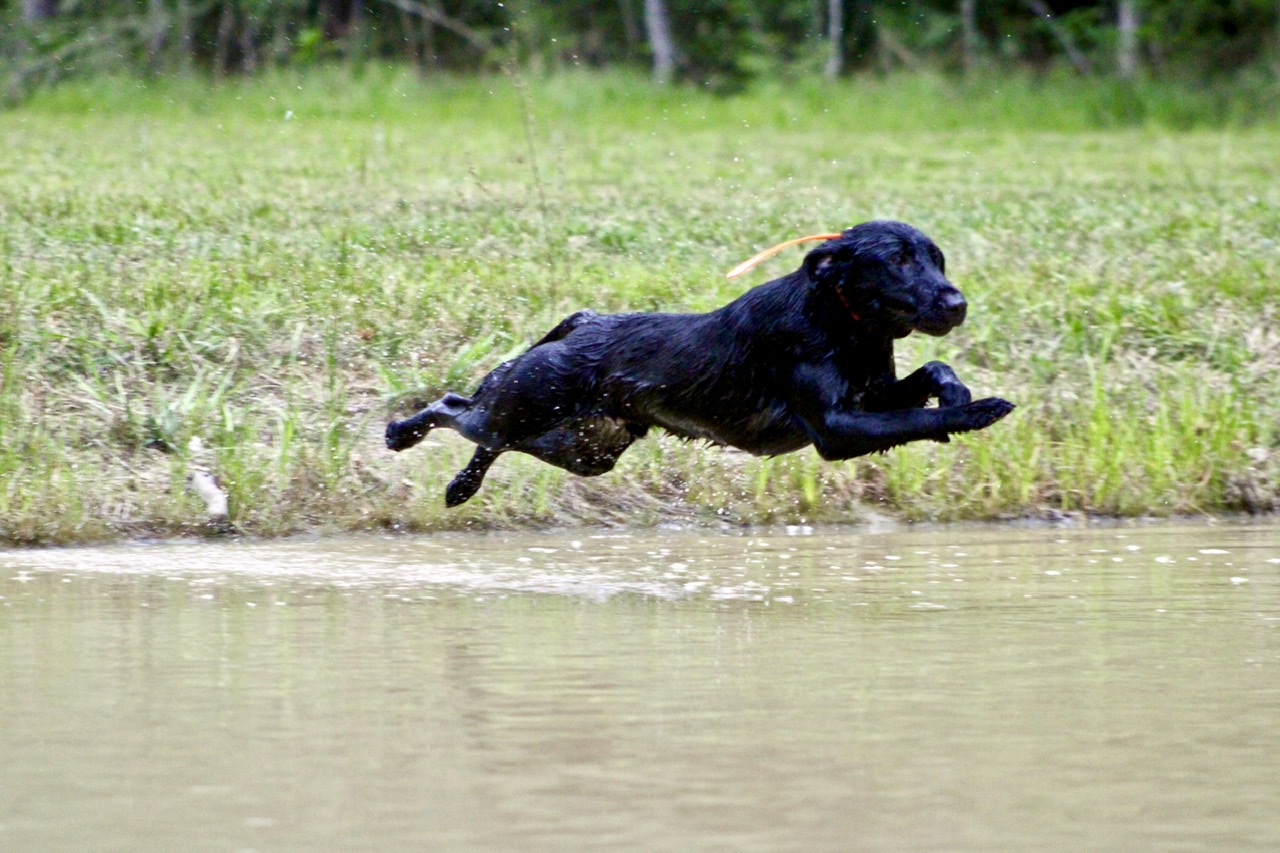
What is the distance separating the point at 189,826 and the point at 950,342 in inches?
225

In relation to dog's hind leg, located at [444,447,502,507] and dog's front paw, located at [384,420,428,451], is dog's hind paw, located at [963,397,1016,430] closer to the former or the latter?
dog's hind leg, located at [444,447,502,507]

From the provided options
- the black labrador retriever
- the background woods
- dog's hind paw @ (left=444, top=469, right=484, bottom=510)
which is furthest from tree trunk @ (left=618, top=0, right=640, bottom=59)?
the black labrador retriever

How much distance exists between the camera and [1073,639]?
5.21 metres

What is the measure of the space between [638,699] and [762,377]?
1720 mm

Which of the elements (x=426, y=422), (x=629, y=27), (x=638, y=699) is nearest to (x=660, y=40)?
(x=629, y=27)

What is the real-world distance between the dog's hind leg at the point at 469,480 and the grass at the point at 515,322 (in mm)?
480

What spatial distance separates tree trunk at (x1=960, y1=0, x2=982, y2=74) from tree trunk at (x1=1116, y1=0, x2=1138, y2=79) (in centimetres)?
174

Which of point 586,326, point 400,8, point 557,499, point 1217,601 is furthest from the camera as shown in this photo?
point 400,8

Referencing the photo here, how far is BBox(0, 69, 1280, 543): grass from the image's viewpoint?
7.50 meters

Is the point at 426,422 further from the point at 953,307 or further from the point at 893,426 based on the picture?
the point at 953,307

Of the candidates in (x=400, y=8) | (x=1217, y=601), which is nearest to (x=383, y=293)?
(x=1217, y=601)

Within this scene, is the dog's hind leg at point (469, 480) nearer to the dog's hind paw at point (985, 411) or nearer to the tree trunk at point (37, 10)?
the dog's hind paw at point (985, 411)

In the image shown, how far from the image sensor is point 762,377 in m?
5.96

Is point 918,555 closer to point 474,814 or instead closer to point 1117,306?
point 1117,306
